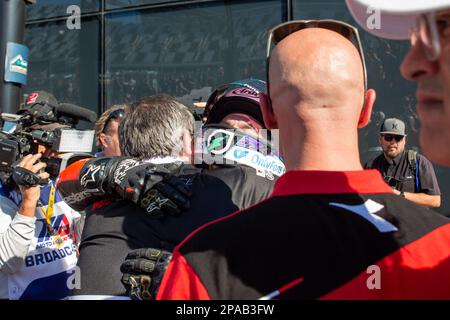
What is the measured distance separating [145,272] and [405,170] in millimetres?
3823

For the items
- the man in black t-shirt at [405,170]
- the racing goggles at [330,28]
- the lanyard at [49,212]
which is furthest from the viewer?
the man in black t-shirt at [405,170]

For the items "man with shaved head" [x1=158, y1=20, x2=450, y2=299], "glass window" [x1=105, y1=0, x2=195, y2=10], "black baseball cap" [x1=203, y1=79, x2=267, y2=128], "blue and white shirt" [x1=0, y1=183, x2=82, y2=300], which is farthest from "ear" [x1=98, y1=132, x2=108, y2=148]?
"glass window" [x1=105, y1=0, x2=195, y2=10]

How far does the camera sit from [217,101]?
7.86 ft

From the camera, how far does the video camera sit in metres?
2.74

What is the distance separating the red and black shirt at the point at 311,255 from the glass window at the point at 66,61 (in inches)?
254

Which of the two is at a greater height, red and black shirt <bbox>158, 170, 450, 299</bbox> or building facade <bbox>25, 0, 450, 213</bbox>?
building facade <bbox>25, 0, 450, 213</bbox>

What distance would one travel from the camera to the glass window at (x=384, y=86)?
5887 mm

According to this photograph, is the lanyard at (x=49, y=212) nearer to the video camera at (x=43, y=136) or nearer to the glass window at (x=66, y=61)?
the video camera at (x=43, y=136)

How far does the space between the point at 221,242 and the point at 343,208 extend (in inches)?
10.7

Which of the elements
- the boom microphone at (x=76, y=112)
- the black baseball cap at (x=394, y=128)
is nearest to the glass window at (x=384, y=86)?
the black baseball cap at (x=394, y=128)

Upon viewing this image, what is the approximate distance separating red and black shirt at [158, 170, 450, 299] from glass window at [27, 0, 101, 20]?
690 cm

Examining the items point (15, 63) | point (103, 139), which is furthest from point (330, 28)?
point (15, 63)

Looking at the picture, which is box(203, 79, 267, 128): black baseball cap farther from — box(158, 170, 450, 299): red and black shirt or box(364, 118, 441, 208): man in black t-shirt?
box(364, 118, 441, 208): man in black t-shirt

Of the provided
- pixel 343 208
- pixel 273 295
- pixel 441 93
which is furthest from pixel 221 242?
pixel 441 93
